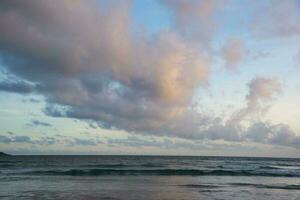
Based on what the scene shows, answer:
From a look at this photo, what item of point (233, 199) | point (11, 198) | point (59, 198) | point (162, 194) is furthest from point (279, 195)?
point (11, 198)

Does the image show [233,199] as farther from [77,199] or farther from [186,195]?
[77,199]

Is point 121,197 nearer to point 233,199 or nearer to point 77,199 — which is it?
point 77,199

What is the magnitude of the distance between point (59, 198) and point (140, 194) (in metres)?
5.27

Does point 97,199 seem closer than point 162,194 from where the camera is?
Yes

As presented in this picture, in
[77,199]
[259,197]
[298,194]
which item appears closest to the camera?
[77,199]

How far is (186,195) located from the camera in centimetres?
2370

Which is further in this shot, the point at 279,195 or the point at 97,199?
the point at 279,195

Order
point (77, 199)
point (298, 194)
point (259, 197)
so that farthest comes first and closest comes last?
point (298, 194) → point (259, 197) → point (77, 199)

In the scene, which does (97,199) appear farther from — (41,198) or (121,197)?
(41,198)

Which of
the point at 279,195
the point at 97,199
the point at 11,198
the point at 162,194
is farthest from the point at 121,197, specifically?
the point at 279,195

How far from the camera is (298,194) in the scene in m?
25.5

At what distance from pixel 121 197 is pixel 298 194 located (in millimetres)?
12453

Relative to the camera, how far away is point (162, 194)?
940 inches

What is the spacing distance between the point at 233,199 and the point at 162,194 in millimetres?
4532
